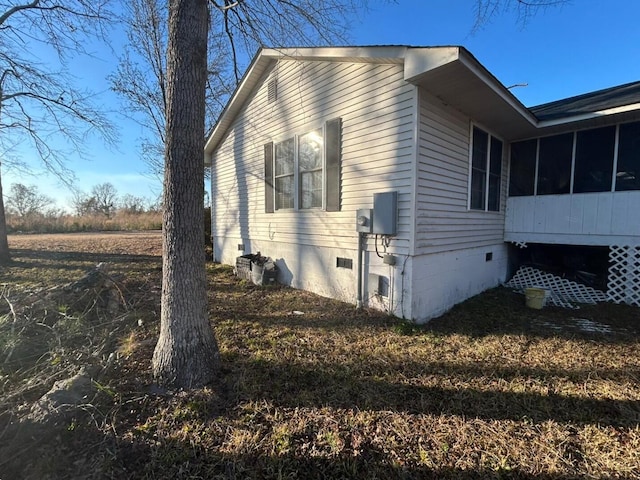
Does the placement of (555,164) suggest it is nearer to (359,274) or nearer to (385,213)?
(385,213)

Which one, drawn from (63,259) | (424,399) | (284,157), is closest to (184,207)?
(424,399)

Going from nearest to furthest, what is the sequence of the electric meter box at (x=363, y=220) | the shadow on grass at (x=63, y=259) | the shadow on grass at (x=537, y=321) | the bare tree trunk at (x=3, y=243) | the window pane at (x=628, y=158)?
the shadow on grass at (x=537, y=321)
the electric meter box at (x=363, y=220)
the window pane at (x=628, y=158)
the shadow on grass at (x=63, y=259)
the bare tree trunk at (x=3, y=243)

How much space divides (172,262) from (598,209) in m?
7.46

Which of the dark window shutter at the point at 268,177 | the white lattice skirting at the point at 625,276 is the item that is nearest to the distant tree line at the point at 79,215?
the dark window shutter at the point at 268,177

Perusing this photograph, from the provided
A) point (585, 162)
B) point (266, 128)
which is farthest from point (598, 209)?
point (266, 128)

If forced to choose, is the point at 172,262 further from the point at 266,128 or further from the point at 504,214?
the point at 504,214

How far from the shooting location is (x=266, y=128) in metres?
7.36

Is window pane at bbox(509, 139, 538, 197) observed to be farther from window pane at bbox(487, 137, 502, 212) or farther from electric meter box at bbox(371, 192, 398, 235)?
electric meter box at bbox(371, 192, 398, 235)

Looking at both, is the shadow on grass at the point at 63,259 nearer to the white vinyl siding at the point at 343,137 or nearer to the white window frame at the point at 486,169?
the white vinyl siding at the point at 343,137

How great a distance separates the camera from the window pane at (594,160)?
18.5 ft

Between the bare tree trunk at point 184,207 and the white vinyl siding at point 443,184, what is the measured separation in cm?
302

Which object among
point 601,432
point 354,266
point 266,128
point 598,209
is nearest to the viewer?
point 601,432

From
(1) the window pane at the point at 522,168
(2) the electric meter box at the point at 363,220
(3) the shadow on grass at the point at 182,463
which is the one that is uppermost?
(1) the window pane at the point at 522,168

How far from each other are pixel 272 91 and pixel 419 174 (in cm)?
457
